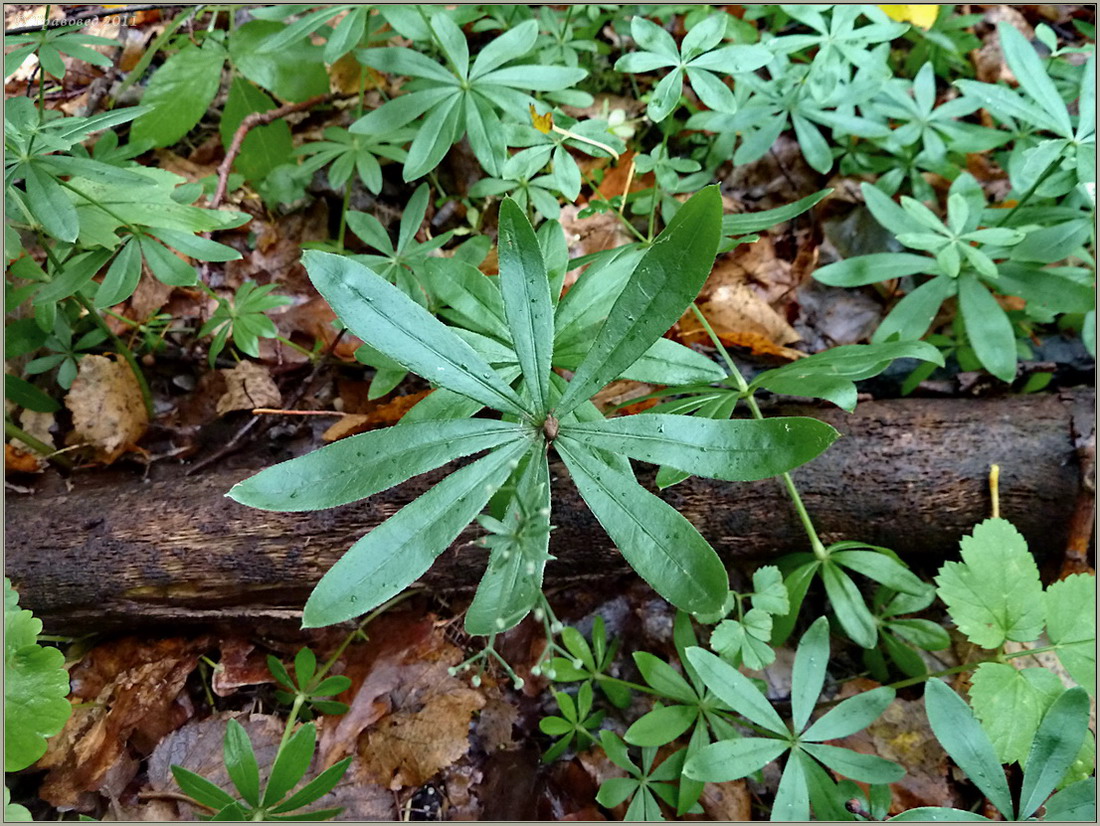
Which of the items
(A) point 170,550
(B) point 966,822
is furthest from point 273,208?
(B) point 966,822

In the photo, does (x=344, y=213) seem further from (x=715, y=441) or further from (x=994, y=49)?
(x=994, y=49)

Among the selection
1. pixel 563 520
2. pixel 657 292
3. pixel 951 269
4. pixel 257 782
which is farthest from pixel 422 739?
pixel 951 269

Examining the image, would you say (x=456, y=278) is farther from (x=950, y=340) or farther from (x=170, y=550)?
(x=950, y=340)

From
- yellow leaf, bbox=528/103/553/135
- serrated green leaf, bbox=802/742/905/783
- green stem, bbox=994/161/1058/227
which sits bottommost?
serrated green leaf, bbox=802/742/905/783

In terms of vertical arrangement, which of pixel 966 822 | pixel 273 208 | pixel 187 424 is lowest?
pixel 966 822

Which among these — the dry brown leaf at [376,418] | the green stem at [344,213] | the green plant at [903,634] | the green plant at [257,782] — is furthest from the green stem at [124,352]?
the green plant at [903,634]

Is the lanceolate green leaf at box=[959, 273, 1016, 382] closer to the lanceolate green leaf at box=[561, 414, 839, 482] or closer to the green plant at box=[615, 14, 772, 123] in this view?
the green plant at box=[615, 14, 772, 123]

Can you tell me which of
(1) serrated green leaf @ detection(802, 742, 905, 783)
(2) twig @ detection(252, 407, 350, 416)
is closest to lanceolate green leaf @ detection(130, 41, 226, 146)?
(2) twig @ detection(252, 407, 350, 416)

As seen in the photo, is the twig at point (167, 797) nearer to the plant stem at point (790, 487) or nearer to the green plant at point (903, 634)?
the plant stem at point (790, 487)
